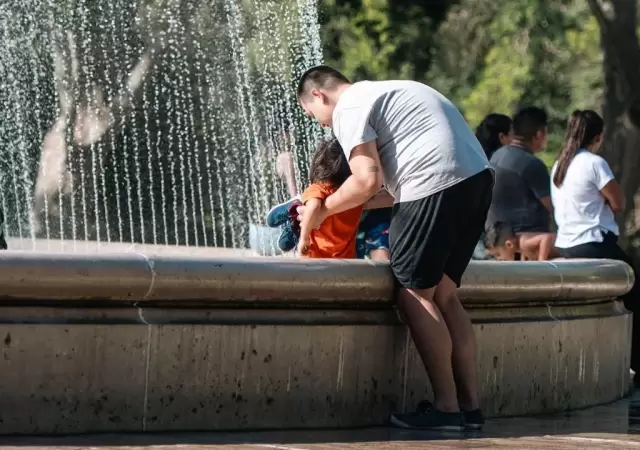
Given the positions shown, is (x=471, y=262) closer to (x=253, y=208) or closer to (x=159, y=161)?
(x=253, y=208)

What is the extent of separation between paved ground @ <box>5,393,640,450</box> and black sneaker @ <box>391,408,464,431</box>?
5 cm

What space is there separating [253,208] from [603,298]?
7.21 metres

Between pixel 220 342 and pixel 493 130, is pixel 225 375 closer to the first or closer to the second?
pixel 220 342

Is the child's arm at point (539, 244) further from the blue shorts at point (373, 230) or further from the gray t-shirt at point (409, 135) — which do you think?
the gray t-shirt at point (409, 135)

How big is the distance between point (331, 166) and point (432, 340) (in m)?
1.07

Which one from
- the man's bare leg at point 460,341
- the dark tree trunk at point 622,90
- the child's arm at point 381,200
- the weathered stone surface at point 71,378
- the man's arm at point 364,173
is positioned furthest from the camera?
the dark tree trunk at point 622,90

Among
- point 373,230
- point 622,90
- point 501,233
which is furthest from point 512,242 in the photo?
point 622,90

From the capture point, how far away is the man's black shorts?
20.0 feet

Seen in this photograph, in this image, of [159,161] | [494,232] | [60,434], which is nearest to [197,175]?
[159,161]

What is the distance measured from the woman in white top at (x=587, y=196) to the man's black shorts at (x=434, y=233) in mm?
2877

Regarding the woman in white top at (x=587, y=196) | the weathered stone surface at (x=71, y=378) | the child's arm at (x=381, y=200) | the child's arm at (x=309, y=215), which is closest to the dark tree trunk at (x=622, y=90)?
the woman in white top at (x=587, y=196)

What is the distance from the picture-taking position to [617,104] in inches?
704

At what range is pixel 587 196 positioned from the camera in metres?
9.00

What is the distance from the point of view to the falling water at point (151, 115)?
46.8 ft
